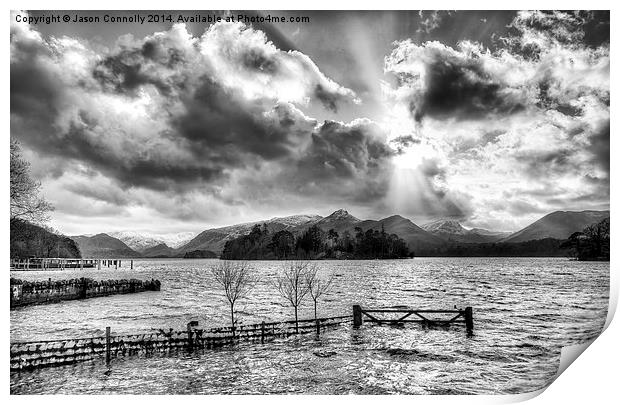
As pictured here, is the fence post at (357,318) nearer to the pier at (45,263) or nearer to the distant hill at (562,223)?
the distant hill at (562,223)

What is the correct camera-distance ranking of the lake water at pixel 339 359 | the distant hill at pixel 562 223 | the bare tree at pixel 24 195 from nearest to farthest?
the bare tree at pixel 24 195 < the lake water at pixel 339 359 < the distant hill at pixel 562 223

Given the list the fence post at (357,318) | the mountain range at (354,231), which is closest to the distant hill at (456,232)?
the mountain range at (354,231)

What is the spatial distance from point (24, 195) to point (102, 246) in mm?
3584

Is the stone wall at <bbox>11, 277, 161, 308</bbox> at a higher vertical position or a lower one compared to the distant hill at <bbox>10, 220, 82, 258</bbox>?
lower

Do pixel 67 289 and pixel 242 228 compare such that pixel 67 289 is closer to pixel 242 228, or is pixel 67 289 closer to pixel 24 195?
pixel 242 228

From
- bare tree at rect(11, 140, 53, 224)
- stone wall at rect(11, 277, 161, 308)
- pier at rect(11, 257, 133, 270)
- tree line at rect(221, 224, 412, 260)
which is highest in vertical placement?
bare tree at rect(11, 140, 53, 224)

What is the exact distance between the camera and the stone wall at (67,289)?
15.6 metres

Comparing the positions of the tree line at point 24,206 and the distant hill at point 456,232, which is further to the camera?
the distant hill at point 456,232

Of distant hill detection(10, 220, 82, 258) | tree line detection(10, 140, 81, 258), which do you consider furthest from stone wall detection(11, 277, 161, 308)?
tree line detection(10, 140, 81, 258)

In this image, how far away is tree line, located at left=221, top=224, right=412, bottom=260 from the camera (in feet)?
40.7

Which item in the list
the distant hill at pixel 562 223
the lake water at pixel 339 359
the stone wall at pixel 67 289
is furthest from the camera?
the stone wall at pixel 67 289

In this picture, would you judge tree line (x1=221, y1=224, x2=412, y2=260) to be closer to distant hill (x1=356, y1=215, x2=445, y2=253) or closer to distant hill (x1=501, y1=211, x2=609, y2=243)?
distant hill (x1=356, y1=215, x2=445, y2=253)

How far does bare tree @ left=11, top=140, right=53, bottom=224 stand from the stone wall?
536 centimetres

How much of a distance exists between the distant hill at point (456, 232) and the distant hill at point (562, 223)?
2.76 feet
